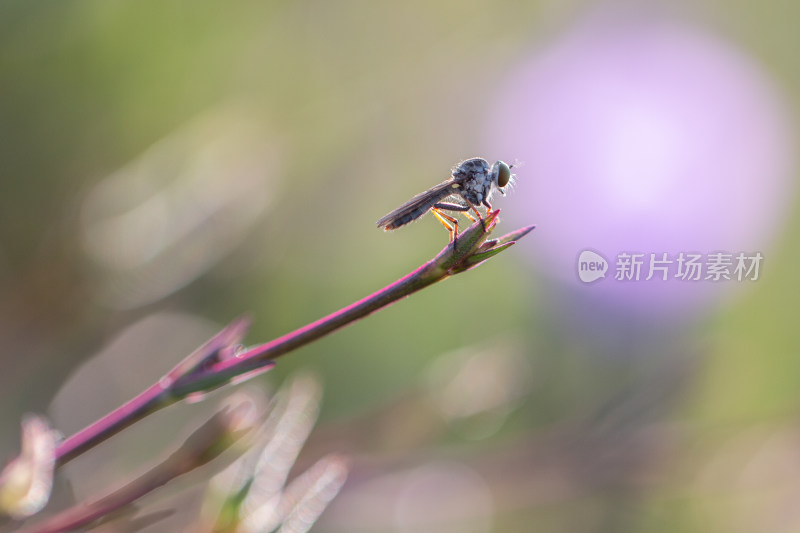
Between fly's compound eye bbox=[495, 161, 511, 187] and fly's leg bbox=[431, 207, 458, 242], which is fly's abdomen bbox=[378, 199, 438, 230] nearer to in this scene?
fly's leg bbox=[431, 207, 458, 242]

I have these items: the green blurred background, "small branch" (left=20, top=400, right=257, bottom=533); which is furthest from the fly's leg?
"small branch" (left=20, top=400, right=257, bottom=533)

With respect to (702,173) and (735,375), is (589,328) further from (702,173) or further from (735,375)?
(702,173)

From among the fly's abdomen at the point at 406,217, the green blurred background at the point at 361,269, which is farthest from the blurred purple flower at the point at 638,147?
the fly's abdomen at the point at 406,217

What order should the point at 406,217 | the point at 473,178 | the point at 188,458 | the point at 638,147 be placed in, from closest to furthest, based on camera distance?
the point at 188,458 → the point at 406,217 → the point at 473,178 → the point at 638,147

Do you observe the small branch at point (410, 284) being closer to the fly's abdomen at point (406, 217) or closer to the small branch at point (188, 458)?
the small branch at point (188, 458)

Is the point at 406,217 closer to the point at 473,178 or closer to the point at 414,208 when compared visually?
the point at 414,208

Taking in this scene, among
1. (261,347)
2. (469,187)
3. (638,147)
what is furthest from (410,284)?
(638,147)
